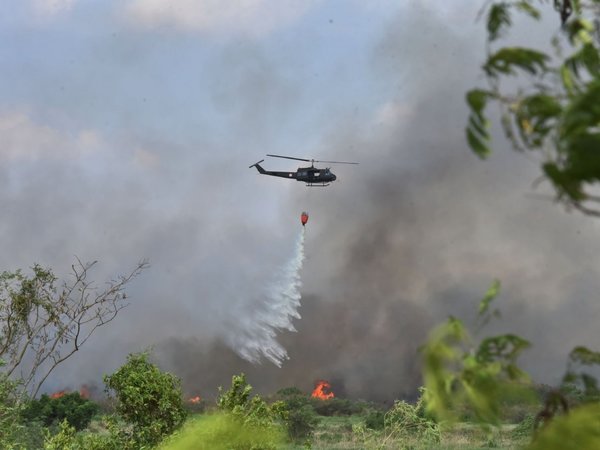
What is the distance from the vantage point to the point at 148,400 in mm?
12977

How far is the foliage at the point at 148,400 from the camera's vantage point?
42.3 feet

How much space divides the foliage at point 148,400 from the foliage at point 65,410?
2225 centimetres

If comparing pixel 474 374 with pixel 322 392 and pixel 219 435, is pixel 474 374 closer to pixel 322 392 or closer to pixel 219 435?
pixel 219 435

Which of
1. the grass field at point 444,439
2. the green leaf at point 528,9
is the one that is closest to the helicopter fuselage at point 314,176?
the grass field at point 444,439

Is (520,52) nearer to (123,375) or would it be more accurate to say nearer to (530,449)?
(530,449)

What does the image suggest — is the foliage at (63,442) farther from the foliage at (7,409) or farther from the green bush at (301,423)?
the green bush at (301,423)

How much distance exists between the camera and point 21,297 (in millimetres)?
21078

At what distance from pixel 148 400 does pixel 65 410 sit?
23523 mm

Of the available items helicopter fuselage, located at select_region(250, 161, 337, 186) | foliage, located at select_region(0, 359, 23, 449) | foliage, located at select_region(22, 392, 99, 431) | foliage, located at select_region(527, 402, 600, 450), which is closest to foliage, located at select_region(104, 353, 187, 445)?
foliage, located at select_region(0, 359, 23, 449)

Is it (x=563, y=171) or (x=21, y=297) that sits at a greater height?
(x=21, y=297)

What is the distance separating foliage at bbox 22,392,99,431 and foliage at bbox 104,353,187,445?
876 inches

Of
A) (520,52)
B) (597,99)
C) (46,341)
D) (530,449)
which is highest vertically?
(46,341)

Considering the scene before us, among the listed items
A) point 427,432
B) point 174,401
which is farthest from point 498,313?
point 427,432

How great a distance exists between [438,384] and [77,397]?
36107 millimetres
